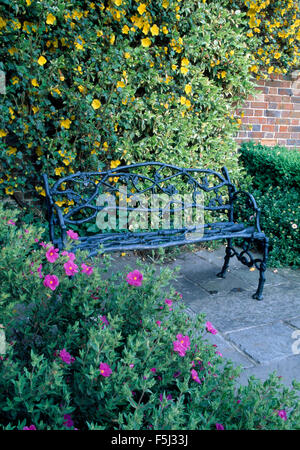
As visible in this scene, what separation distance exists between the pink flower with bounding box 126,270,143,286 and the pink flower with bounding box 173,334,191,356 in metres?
0.23

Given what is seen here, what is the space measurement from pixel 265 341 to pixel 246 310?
0.44m

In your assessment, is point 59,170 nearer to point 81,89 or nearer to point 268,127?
point 81,89

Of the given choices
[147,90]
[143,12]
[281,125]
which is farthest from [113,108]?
[281,125]

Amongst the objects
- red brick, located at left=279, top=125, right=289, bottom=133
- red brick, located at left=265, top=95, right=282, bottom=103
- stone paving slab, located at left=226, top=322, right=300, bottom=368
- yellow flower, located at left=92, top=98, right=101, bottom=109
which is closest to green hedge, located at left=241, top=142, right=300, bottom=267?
red brick, located at left=279, top=125, right=289, bottom=133

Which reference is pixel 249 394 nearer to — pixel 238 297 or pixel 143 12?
pixel 238 297

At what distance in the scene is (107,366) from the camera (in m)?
1.09

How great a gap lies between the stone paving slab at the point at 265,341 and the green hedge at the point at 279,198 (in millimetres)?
1338

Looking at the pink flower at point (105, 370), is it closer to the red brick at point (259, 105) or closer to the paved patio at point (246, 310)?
the paved patio at point (246, 310)

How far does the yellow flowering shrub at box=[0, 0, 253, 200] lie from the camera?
3.33 metres

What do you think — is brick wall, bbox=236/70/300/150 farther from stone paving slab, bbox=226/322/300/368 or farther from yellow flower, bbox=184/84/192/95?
stone paving slab, bbox=226/322/300/368

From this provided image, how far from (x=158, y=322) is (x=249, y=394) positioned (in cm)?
38

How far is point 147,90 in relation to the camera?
12.9 ft

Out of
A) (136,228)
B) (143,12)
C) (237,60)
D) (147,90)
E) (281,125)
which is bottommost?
(136,228)

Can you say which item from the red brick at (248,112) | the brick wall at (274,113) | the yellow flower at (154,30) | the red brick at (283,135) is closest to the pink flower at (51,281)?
the yellow flower at (154,30)
